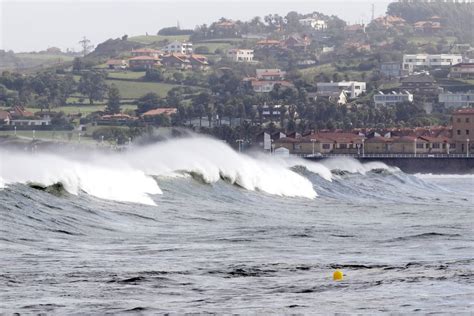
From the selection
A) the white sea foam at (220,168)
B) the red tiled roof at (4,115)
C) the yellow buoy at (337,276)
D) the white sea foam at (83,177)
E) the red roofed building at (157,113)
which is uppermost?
the yellow buoy at (337,276)

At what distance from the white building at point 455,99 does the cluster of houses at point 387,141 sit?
4004 cm

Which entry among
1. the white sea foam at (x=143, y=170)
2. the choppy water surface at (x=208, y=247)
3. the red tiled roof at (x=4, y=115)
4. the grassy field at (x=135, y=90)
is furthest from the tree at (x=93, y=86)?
the choppy water surface at (x=208, y=247)

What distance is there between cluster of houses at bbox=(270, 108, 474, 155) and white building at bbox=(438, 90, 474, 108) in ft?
131

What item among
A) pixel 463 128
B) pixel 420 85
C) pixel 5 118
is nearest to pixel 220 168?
pixel 463 128

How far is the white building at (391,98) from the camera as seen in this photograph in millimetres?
180750

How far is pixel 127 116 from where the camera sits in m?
166

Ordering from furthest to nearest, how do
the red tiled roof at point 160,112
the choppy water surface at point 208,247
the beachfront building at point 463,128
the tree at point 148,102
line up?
1. the tree at point 148,102
2. the red tiled roof at point 160,112
3. the beachfront building at point 463,128
4. the choppy water surface at point 208,247

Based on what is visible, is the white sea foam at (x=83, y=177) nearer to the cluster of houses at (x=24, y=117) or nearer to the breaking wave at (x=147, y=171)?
the breaking wave at (x=147, y=171)

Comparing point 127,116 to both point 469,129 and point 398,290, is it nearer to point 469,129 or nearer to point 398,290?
point 469,129

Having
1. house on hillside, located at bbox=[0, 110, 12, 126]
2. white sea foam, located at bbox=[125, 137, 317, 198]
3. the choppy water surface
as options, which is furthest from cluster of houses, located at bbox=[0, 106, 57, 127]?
the choppy water surface

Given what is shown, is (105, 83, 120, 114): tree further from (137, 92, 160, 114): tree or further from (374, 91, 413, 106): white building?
(374, 91, 413, 106): white building

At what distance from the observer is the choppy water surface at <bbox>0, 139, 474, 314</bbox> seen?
17453mm

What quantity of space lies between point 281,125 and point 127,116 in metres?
18.8

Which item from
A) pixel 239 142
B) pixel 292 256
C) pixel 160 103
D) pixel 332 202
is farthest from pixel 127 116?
pixel 292 256
